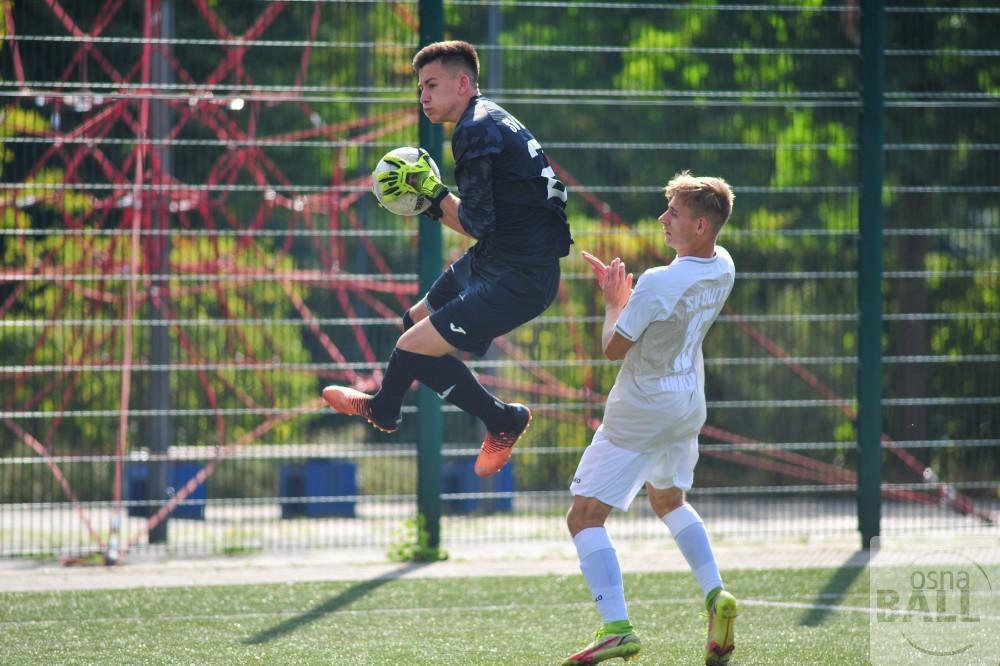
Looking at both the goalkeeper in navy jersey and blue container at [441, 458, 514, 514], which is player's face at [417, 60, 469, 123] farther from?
blue container at [441, 458, 514, 514]

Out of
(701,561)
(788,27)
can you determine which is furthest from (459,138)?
(788,27)

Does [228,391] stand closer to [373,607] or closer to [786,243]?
[373,607]

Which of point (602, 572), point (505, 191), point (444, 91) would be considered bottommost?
point (602, 572)

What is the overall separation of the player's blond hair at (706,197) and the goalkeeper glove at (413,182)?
837 mm

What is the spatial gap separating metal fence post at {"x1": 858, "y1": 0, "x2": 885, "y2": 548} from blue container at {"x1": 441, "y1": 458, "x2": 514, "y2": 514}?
2123mm

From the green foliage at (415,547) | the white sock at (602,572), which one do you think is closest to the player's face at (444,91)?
the white sock at (602,572)

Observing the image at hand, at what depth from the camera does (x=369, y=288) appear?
823 centimetres

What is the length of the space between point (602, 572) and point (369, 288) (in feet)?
12.9

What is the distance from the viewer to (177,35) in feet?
36.3

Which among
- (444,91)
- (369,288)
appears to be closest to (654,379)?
(444,91)

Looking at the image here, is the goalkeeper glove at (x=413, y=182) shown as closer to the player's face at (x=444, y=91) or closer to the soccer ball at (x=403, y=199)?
the soccer ball at (x=403, y=199)

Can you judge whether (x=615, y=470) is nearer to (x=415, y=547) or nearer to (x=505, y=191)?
(x=505, y=191)

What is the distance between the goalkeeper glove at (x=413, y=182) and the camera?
479 centimetres

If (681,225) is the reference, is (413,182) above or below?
above
